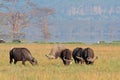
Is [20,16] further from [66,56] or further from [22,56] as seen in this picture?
[22,56]

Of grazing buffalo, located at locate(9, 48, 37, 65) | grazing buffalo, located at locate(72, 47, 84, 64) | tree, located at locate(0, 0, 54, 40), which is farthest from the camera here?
tree, located at locate(0, 0, 54, 40)

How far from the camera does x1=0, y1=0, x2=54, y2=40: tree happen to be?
7681cm

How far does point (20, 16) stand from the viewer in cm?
7844

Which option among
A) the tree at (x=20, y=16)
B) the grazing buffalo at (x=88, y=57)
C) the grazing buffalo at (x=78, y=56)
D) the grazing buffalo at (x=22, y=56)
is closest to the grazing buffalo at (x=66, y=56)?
the grazing buffalo at (x=78, y=56)

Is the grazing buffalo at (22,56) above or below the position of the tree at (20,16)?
below

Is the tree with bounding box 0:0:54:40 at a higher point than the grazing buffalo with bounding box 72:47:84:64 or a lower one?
higher

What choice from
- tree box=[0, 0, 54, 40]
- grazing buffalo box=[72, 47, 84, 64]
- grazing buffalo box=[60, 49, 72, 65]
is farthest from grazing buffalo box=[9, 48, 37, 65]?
tree box=[0, 0, 54, 40]

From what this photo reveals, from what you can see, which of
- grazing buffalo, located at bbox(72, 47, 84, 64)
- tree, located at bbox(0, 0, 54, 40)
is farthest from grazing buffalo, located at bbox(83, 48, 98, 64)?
tree, located at bbox(0, 0, 54, 40)

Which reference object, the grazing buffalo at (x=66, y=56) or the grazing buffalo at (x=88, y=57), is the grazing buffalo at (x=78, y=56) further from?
the grazing buffalo at (x=66, y=56)

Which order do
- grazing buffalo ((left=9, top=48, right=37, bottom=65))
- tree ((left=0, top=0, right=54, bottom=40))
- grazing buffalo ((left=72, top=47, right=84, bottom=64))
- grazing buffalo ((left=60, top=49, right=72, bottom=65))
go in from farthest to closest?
tree ((left=0, top=0, right=54, bottom=40))
grazing buffalo ((left=72, top=47, right=84, bottom=64))
grazing buffalo ((left=60, top=49, right=72, bottom=65))
grazing buffalo ((left=9, top=48, right=37, bottom=65))

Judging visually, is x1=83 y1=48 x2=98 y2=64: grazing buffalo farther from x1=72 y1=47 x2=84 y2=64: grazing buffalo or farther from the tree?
the tree

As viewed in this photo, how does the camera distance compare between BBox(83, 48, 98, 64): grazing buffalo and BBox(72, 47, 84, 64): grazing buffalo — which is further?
BBox(72, 47, 84, 64): grazing buffalo

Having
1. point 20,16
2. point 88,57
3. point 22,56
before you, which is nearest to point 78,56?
point 88,57

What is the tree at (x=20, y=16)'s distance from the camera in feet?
252
